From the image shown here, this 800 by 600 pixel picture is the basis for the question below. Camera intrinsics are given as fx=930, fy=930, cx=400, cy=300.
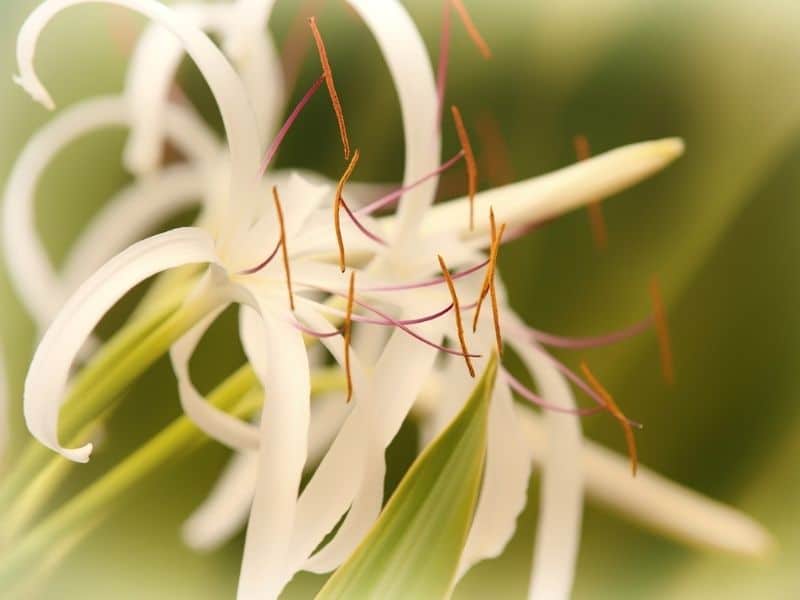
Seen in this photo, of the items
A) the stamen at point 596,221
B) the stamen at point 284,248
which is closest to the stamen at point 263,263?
the stamen at point 284,248

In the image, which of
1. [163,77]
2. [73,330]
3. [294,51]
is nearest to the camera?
[73,330]

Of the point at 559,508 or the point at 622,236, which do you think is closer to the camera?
the point at 559,508

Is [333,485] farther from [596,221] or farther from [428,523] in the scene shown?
[596,221]

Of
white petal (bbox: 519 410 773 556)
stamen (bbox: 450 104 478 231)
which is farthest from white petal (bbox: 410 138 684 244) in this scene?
white petal (bbox: 519 410 773 556)

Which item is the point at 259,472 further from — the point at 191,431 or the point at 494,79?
the point at 494,79

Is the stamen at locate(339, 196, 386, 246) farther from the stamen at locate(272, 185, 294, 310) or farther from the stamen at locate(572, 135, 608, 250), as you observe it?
the stamen at locate(572, 135, 608, 250)

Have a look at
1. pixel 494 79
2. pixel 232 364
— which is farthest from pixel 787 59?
pixel 232 364

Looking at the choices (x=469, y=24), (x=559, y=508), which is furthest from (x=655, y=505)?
(x=469, y=24)
